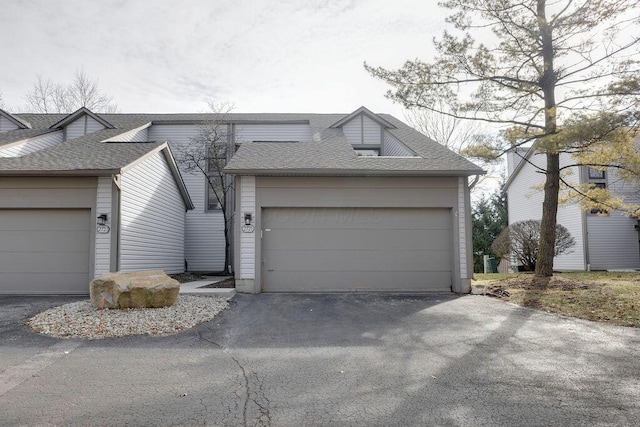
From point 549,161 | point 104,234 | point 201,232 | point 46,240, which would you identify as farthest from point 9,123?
point 549,161

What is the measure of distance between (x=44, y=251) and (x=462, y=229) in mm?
9766

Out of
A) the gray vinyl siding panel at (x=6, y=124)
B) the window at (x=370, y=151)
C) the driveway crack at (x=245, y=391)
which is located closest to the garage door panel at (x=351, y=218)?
the driveway crack at (x=245, y=391)

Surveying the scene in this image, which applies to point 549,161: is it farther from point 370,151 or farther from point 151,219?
point 151,219

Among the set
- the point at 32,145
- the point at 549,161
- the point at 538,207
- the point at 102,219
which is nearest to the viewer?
the point at 102,219

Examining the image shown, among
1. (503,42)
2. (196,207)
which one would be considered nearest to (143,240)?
(196,207)

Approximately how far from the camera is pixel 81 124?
1495 centimetres

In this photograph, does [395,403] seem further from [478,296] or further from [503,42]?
[503,42]

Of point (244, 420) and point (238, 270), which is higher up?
point (238, 270)

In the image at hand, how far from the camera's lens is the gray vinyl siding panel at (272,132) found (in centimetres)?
1577

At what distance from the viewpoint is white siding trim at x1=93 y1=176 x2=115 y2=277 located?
917 centimetres

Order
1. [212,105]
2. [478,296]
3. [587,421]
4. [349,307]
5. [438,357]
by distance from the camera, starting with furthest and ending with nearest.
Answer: [212,105], [478,296], [349,307], [438,357], [587,421]

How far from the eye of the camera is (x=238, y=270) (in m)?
9.28

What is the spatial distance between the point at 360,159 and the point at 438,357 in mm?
6327

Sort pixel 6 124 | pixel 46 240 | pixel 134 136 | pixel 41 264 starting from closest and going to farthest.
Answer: pixel 41 264 < pixel 46 240 < pixel 134 136 < pixel 6 124
